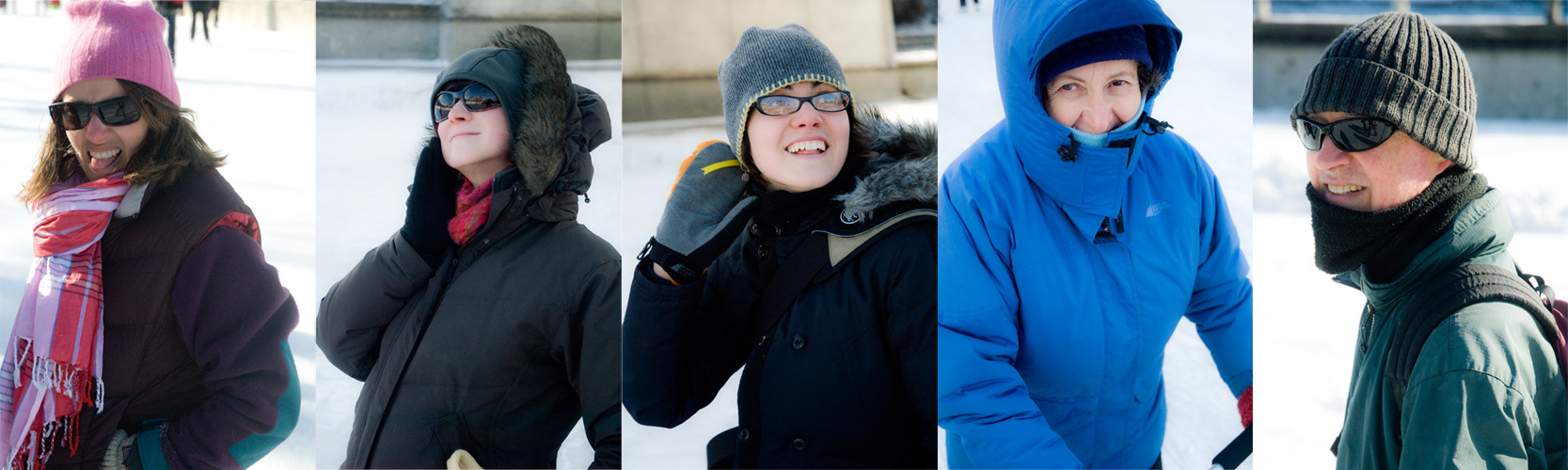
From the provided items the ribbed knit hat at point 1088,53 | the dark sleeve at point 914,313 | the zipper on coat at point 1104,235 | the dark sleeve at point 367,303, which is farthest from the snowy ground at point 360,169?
the zipper on coat at point 1104,235

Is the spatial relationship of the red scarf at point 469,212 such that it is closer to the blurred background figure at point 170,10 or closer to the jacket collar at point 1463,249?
the blurred background figure at point 170,10

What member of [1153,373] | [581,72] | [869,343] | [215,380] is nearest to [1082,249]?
[1153,373]

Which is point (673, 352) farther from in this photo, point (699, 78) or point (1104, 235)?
point (1104, 235)

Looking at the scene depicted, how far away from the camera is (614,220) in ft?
10.5

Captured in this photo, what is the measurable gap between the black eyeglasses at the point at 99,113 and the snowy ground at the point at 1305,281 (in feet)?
10.9

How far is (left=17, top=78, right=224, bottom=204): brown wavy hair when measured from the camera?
334 centimetres

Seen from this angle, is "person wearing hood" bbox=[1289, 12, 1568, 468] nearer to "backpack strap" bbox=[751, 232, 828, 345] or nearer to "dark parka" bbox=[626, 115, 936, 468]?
"dark parka" bbox=[626, 115, 936, 468]

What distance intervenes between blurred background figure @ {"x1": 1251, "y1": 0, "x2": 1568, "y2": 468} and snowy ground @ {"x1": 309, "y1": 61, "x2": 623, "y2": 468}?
190 cm

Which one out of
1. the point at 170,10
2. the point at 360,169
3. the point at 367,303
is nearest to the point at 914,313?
the point at 367,303

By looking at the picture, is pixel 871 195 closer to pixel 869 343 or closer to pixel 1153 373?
pixel 869 343

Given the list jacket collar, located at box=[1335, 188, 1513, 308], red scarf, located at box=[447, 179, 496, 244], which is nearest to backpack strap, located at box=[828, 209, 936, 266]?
red scarf, located at box=[447, 179, 496, 244]

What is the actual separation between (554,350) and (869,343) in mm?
900

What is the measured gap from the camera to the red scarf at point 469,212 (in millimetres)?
3158

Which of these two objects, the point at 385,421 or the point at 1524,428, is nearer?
the point at 1524,428
